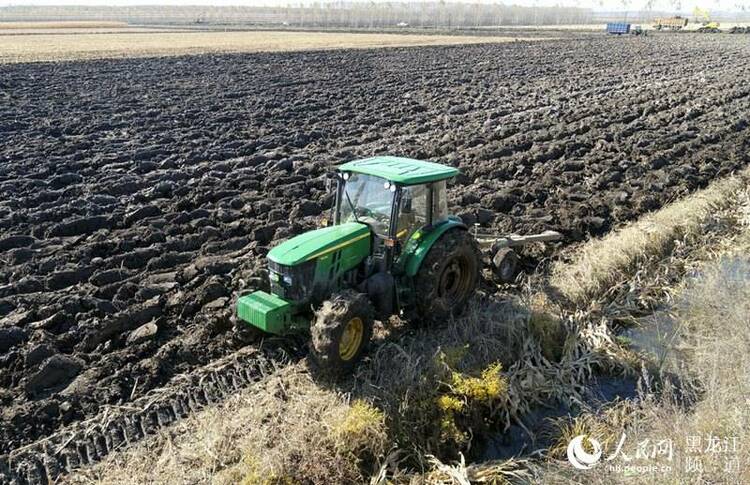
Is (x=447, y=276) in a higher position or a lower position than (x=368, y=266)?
lower

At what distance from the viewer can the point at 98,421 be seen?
609cm

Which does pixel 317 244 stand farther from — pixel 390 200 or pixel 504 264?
pixel 504 264

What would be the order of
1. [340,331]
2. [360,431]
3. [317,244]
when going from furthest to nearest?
[317,244]
[340,331]
[360,431]

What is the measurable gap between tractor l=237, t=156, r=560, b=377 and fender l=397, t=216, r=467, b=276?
1 centimetres

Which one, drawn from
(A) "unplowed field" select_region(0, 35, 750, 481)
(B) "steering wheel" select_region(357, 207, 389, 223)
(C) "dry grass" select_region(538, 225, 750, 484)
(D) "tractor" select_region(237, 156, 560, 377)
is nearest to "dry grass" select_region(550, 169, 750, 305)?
(A) "unplowed field" select_region(0, 35, 750, 481)

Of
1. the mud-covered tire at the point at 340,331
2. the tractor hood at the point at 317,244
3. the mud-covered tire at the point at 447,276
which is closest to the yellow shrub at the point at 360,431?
the mud-covered tire at the point at 340,331

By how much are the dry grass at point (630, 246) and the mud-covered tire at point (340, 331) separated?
3.26 meters

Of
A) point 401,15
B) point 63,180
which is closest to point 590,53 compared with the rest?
point 63,180

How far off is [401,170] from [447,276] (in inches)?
54.5

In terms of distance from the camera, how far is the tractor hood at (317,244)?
6.59m

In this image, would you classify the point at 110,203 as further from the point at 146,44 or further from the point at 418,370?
the point at 146,44

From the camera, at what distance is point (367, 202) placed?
7.43 meters
